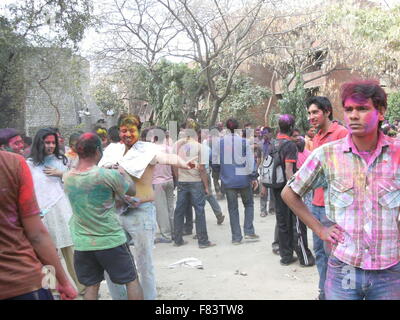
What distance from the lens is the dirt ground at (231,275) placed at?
477 centimetres

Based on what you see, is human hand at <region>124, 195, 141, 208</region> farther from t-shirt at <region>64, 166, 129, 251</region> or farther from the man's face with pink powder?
the man's face with pink powder

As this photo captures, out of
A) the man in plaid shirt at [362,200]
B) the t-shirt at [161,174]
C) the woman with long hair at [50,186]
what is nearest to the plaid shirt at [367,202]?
the man in plaid shirt at [362,200]

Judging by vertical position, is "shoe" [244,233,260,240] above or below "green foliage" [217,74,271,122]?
below

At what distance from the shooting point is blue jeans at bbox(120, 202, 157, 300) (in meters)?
3.98

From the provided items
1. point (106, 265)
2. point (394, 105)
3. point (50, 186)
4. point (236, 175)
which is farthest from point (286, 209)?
point (394, 105)

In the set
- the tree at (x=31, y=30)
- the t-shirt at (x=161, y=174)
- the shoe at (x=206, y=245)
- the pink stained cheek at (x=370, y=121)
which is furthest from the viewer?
the tree at (x=31, y=30)

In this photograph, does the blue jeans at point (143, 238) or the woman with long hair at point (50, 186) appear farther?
the woman with long hair at point (50, 186)

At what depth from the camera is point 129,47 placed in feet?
52.4

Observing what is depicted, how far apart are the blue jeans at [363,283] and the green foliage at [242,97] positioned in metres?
19.9

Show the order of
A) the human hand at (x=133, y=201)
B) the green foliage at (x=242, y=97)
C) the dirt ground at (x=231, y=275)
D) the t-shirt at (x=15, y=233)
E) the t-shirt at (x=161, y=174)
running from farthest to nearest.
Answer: the green foliage at (x=242, y=97) → the t-shirt at (x=161, y=174) → the dirt ground at (x=231, y=275) → the human hand at (x=133, y=201) → the t-shirt at (x=15, y=233)

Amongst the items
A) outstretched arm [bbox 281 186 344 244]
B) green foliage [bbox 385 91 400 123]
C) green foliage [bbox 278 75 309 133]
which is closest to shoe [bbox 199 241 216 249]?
outstretched arm [bbox 281 186 344 244]

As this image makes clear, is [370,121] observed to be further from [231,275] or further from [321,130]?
[231,275]

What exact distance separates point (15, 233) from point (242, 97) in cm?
2098

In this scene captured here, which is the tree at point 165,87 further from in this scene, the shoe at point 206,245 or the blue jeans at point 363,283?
the blue jeans at point 363,283
